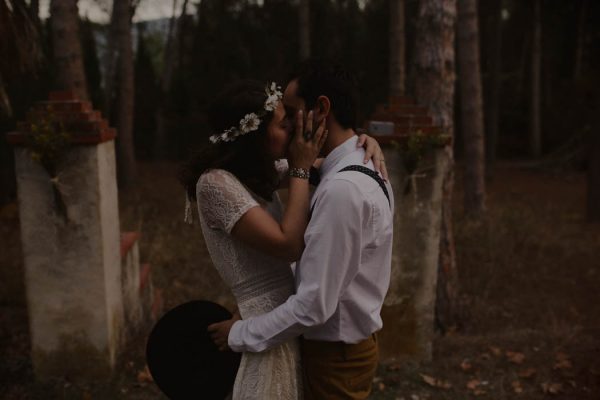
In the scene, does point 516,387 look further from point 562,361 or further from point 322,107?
point 322,107

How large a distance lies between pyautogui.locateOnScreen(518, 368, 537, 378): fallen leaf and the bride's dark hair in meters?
3.39

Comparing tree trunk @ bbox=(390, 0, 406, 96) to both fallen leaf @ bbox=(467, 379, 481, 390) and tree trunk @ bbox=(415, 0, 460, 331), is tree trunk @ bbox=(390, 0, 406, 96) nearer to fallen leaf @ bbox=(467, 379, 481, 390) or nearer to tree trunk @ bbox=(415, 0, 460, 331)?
tree trunk @ bbox=(415, 0, 460, 331)

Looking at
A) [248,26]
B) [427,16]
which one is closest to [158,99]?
[248,26]

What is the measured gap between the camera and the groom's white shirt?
2062 millimetres

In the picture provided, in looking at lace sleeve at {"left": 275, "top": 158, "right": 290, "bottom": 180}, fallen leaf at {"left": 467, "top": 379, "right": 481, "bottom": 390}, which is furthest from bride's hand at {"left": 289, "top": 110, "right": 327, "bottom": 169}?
fallen leaf at {"left": 467, "top": 379, "right": 481, "bottom": 390}

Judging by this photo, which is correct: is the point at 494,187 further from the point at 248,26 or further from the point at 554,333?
the point at 554,333

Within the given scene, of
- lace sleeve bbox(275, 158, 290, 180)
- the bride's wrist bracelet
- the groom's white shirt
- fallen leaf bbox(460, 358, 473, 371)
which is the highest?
the bride's wrist bracelet

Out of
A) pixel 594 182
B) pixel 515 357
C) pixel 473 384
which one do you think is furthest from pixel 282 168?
pixel 594 182

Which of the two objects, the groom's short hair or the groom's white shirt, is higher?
the groom's short hair

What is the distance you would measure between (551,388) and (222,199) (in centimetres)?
356

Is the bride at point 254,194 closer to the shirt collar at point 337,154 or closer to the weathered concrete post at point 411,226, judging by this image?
the shirt collar at point 337,154

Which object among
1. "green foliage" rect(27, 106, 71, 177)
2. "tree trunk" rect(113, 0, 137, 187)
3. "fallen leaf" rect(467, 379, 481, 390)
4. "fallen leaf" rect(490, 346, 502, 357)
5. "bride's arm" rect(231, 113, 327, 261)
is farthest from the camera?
"tree trunk" rect(113, 0, 137, 187)

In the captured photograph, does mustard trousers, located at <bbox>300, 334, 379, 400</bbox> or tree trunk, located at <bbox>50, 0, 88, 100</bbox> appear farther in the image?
tree trunk, located at <bbox>50, 0, 88, 100</bbox>

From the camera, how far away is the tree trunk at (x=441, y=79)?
6223 millimetres
